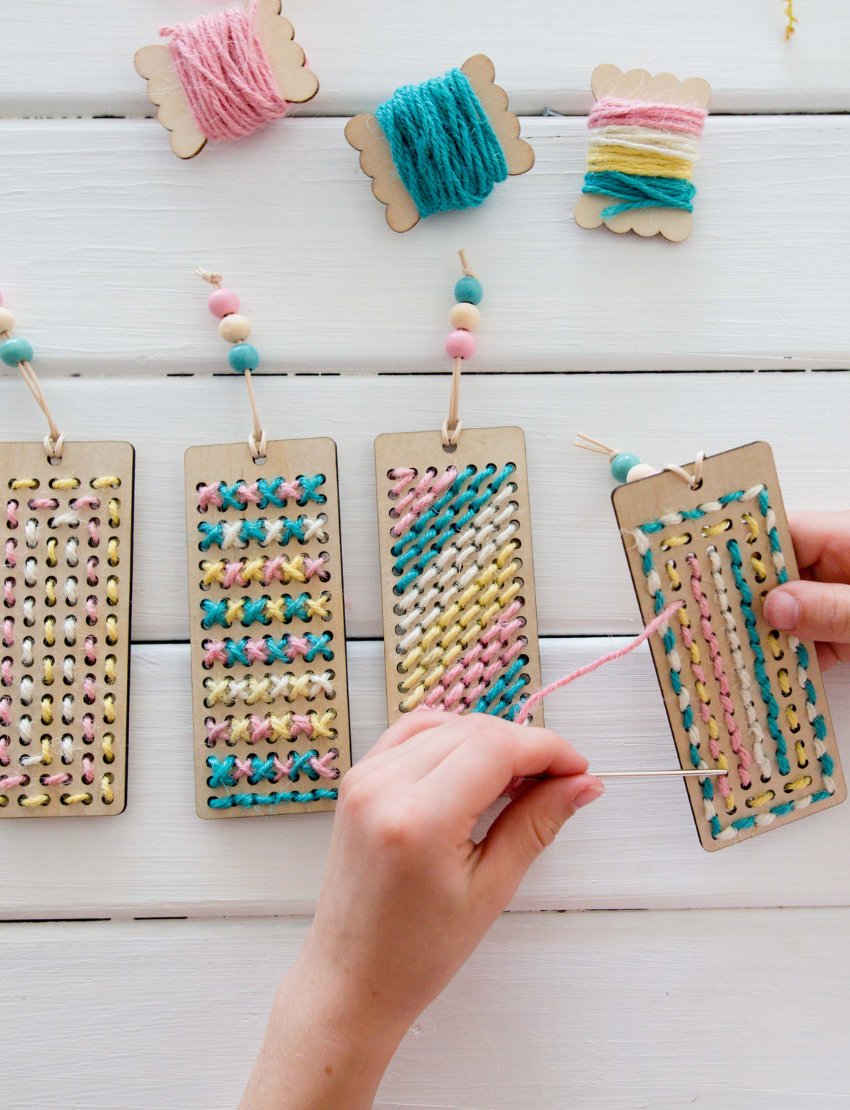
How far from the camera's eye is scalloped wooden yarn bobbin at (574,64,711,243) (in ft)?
2.65

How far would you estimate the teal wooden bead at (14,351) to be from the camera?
0.79 m

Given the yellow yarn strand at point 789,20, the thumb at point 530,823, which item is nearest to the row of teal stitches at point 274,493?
the thumb at point 530,823

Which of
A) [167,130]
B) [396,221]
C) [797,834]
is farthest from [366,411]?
[797,834]

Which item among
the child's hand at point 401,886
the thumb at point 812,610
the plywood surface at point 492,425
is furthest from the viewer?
the plywood surface at point 492,425

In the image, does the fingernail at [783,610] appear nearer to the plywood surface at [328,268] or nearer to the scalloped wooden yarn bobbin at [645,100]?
the plywood surface at [328,268]

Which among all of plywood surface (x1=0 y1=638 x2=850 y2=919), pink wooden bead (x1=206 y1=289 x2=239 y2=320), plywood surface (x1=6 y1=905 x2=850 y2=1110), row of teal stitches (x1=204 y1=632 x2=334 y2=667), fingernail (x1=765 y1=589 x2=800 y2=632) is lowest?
plywood surface (x1=6 y1=905 x2=850 y2=1110)

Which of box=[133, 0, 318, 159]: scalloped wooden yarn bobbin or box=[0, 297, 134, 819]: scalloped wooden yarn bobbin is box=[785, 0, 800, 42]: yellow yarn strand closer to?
box=[133, 0, 318, 159]: scalloped wooden yarn bobbin

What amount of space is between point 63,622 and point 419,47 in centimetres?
69

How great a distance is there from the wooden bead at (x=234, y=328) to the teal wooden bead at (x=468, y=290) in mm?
213

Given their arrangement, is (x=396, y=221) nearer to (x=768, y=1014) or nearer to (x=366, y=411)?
(x=366, y=411)

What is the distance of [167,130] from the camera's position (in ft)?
2.71

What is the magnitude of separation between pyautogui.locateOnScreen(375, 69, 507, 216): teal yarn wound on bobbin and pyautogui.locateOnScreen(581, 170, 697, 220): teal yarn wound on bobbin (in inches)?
3.9

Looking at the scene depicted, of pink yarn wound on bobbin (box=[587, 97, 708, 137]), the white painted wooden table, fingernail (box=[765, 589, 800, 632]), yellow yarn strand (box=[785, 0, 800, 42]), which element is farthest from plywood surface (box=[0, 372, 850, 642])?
yellow yarn strand (box=[785, 0, 800, 42])

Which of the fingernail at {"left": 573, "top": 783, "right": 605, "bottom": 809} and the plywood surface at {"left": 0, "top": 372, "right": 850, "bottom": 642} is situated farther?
the plywood surface at {"left": 0, "top": 372, "right": 850, "bottom": 642}
